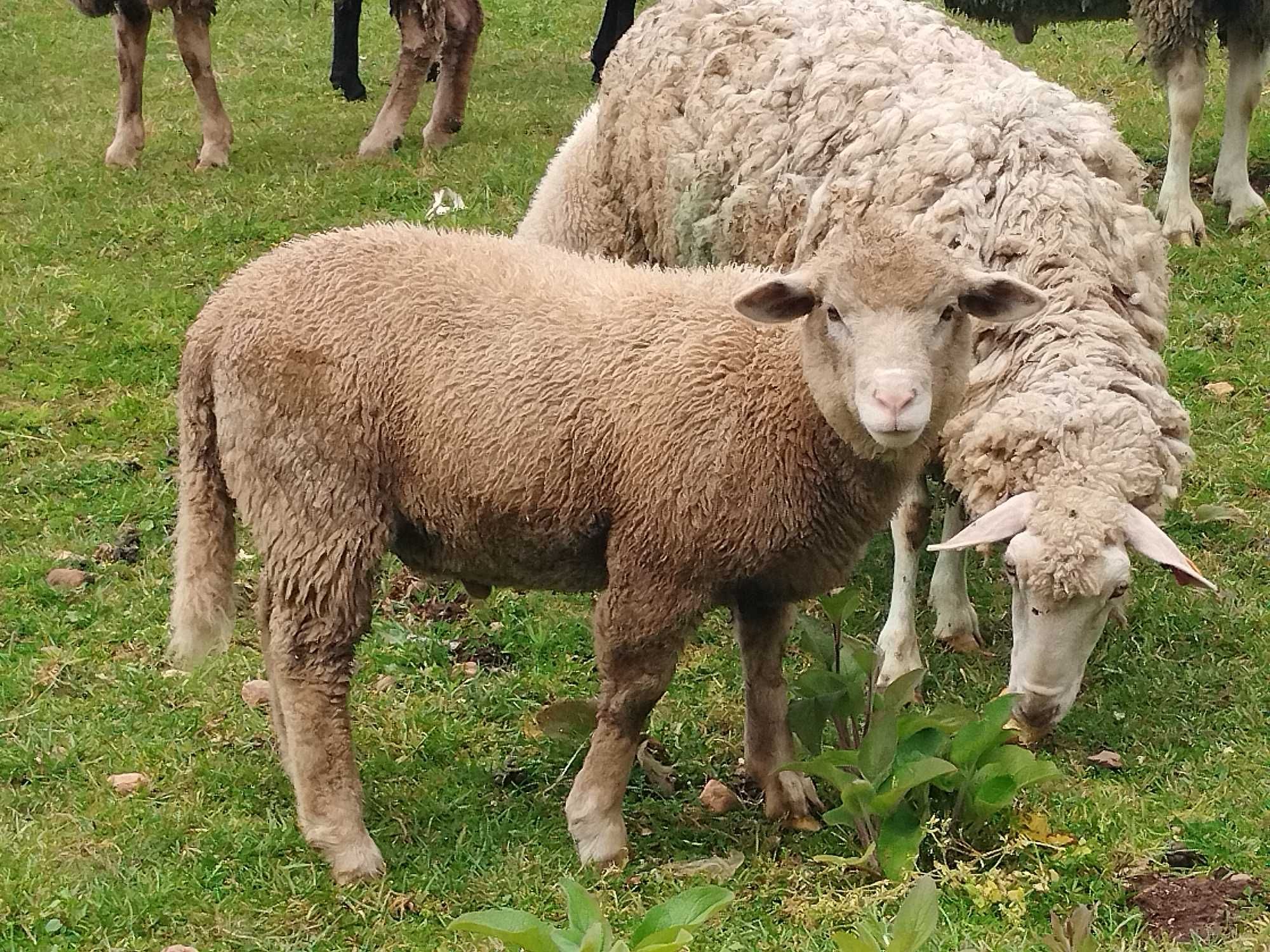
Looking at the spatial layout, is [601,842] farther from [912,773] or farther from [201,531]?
[201,531]

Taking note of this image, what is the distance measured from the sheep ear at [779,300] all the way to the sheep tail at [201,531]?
50.4 inches

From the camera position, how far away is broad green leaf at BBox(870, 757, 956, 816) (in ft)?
11.0

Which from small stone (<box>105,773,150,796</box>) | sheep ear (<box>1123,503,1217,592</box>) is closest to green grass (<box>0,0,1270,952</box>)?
small stone (<box>105,773,150,796</box>)

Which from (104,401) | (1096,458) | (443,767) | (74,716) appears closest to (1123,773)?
(1096,458)

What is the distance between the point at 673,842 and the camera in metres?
3.80

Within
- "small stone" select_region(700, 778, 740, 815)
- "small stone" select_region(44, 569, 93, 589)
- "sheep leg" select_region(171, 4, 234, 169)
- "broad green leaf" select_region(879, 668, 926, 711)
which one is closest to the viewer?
"broad green leaf" select_region(879, 668, 926, 711)

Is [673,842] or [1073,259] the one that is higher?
[1073,259]

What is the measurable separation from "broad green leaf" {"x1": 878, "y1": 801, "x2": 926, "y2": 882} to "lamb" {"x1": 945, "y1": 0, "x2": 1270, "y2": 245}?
15.0ft

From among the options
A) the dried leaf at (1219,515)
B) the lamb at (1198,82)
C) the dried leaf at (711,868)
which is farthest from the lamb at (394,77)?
the dried leaf at (711,868)

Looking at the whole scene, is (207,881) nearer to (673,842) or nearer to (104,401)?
(673,842)

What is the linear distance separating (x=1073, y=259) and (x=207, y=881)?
A: 269 centimetres

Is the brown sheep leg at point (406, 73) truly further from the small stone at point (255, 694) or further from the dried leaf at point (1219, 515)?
the dried leaf at point (1219, 515)

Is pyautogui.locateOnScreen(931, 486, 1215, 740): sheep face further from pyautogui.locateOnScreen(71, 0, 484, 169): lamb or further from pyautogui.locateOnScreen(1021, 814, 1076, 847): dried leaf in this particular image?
pyautogui.locateOnScreen(71, 0, 484, 169): lamb

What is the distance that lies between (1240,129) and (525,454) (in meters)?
5.29
